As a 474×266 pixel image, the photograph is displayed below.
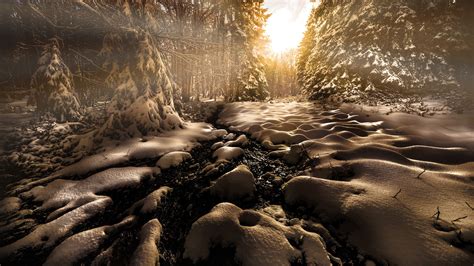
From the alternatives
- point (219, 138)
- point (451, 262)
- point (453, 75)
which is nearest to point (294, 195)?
point (451, 262)

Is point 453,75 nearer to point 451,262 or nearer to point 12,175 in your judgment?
point 451,262

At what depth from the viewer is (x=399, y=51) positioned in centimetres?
973

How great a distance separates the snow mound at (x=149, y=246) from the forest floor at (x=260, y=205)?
0.04 ft

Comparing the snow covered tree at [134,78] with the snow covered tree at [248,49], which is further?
the snow covered tree at [248,49]

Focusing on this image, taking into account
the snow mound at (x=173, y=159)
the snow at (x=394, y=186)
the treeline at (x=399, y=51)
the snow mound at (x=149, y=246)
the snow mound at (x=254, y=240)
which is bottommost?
the snow mound at (x=149, y=246)

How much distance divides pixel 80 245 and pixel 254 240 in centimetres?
170

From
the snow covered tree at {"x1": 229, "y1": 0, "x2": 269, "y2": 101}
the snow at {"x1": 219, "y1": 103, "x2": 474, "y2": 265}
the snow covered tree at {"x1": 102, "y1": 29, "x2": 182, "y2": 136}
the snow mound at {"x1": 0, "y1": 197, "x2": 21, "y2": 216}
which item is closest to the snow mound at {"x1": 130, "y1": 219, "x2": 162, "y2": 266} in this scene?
the snow at {"x1": 219, "y1": 103, "x2": 474, "y2": 265}

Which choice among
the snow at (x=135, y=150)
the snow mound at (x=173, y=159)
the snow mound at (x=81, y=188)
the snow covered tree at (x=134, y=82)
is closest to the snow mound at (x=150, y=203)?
the snow mound at (x=81, y=188)

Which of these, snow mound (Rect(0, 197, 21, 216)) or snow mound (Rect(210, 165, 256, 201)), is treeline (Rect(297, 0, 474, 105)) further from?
snow mound (Rect(0, 197, 21, 216))

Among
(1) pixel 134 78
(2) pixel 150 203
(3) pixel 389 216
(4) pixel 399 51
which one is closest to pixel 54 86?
(1) pixel 134 78

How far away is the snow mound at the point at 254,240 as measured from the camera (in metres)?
1.91

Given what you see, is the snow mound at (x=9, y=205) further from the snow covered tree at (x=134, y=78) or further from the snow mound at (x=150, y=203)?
the snow covered tree at (x=134, y=78)

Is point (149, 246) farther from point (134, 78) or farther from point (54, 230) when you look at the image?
point (134, 78)

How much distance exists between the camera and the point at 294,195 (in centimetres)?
281
